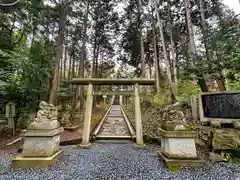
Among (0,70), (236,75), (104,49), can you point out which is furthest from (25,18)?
(236,75)

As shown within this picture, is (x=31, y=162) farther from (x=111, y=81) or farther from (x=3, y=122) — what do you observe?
(x=3, y=122)

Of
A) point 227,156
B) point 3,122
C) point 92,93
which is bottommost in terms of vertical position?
point 227,156

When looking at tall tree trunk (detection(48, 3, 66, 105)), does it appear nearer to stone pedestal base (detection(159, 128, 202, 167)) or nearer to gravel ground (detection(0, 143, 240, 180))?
gravel ground (detection(0, 143, 240, 180))

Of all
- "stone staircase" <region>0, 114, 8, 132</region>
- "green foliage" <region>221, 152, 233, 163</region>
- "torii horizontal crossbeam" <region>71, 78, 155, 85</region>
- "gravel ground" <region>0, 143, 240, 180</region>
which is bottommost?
"gravel ground" <region>0, 143, 240, 180</region>

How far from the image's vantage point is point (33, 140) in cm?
369

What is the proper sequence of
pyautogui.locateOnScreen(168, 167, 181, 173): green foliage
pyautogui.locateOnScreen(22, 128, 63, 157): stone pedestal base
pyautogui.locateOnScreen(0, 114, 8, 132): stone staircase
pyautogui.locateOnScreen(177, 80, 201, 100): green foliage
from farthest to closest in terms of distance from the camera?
pyautogui.locateOnScreen(177, 80, 201, 100): green foliage < pyautogui.locateOnScreen(0, 114, 8, 132): stone staircase < pyautogui.locateOnScreen(22, 128, 63, 157): stone pedestal base < pyautogui.locateOnScreen(168, 167, 181, 173): green foliage

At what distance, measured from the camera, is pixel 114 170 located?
340 centimetres

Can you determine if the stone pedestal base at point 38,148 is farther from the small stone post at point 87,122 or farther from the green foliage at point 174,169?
the green foliage at point 174,169

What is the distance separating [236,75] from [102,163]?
6339 mm

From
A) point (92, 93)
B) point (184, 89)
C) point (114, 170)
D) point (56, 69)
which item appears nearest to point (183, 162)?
point (114, 170)

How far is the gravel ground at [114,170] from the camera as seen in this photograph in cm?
302

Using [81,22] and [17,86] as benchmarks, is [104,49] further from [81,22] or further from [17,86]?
[17,86]

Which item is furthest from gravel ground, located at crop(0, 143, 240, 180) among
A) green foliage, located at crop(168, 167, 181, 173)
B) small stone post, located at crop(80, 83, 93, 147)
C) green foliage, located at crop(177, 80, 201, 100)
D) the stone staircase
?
green foliage, located at crop(177, 80, 201, 100)

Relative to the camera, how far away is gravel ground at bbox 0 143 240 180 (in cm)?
302
